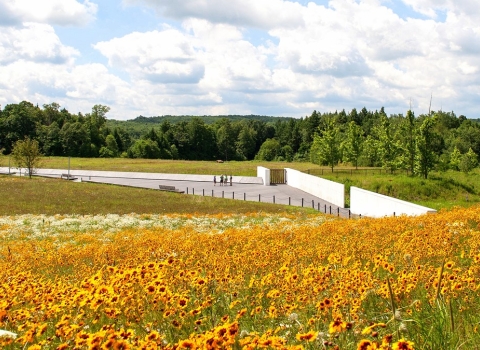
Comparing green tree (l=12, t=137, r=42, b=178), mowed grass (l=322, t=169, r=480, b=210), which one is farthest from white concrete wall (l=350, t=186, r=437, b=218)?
green tree (l=12, t=137, r=42, b=178)

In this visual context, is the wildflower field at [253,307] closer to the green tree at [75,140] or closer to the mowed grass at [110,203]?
the mowed grass at [110,203]

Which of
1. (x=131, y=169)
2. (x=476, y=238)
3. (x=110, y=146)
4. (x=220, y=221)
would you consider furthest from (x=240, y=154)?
(x=476, y=238)

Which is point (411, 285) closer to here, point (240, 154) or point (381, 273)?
point (381, 273)

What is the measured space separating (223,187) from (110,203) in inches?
724

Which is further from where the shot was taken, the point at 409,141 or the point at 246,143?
the point at 246,143

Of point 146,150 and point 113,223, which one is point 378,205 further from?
point 146,150

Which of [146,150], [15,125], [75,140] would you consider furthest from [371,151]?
[15,125]

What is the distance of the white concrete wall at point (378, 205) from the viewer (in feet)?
84.9

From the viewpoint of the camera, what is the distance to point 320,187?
136ft

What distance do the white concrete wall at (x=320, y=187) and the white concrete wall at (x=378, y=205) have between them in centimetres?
259

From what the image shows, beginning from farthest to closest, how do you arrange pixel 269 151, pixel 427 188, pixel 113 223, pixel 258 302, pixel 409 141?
1. pixel 269 151
2. pixel 409 141
3. pixel 427 188
4. pixel 113 223
5. pixel 258 302

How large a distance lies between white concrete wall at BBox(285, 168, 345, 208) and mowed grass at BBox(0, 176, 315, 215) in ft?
16.7

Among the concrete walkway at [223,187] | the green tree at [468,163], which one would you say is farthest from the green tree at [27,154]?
the green tree at [468,163]

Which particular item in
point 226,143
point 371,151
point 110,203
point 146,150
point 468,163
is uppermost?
point 226,143
